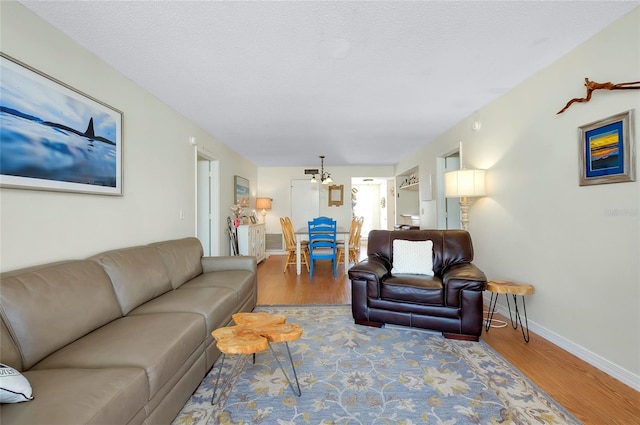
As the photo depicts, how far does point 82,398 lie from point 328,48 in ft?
7.73

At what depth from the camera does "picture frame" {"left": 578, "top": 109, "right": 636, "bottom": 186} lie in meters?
1.74

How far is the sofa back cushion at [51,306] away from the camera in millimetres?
1257

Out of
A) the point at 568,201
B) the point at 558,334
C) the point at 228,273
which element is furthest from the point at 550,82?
the point at 228,273

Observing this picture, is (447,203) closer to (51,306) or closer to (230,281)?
(230,281)

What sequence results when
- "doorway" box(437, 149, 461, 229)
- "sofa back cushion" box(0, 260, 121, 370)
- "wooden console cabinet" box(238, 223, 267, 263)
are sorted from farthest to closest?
"wooden console cabinet" box(238, 223, 267, 263) < "doorway" box(437, 149, 461, 229) < "sofa back cushion" box(0, 260, 121, 370)

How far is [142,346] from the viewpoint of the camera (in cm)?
138

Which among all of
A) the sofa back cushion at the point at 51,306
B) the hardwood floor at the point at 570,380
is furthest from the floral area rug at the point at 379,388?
the sofa back cushion at the point at 51,306

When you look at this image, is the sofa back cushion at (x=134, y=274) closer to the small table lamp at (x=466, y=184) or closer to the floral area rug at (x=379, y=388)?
the floral area rug at (x=379, y=388)

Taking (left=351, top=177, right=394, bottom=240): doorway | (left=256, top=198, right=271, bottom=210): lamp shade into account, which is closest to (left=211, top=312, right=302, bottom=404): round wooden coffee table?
(left=256, top=198, right=271, bottom=210): lamp shade

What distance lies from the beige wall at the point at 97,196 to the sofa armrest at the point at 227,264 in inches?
22.2

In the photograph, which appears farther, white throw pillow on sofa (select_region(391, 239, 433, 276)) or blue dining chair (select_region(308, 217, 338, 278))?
blue dining chair (select_region(308, 217, 338, 278))

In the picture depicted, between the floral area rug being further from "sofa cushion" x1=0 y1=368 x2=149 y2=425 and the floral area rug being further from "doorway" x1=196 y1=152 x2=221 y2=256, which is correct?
"doorway" x1=196 y1=152 x2=221 y2=256

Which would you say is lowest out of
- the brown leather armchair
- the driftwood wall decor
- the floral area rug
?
the floral area rug

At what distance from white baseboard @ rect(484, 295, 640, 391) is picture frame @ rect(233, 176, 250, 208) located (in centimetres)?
486
